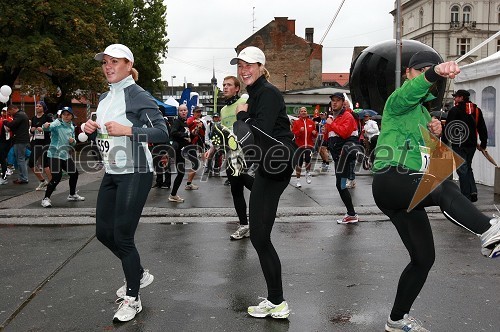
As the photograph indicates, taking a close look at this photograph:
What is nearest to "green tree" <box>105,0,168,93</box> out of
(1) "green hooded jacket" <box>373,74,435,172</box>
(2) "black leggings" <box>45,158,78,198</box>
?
(2) "black leggings" <box>45,158,78,198</box>

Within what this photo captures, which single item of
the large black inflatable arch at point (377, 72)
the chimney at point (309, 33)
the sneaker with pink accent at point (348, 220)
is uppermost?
the chimney at point (309, 33)

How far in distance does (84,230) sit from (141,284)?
3253mm

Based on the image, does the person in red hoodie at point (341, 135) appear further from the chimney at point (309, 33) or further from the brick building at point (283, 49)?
the chimney at point (309, 33)

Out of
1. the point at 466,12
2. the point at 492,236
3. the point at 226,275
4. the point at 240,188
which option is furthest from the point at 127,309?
the point at 466,12

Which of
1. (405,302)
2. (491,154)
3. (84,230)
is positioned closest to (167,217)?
(84,230)

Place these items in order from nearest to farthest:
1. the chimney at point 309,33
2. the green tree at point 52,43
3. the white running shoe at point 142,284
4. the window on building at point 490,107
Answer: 1. the white running shoe at point 142,284
2. the window on building at point 490,107
3. the green tree at point 52,43
4. the chimney at point 309,33

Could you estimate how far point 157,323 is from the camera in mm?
4098

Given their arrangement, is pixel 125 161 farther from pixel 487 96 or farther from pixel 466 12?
pixel 466 12

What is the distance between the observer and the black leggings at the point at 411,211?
353 centimetres

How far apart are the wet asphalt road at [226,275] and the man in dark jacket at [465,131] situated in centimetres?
97

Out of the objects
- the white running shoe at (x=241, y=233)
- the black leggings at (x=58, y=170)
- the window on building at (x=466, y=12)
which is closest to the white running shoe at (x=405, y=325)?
the white running shoe at (x=241, y=233)

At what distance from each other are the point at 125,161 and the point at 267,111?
113cm

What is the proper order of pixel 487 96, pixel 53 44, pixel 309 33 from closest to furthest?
pixel 487 96, pixel 53 44, pixel 309 33

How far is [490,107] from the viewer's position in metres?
11.8
